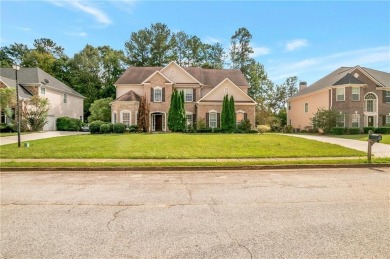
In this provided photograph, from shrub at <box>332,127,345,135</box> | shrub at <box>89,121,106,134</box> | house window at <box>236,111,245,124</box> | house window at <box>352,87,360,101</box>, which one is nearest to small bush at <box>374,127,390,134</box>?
house window at <box>352,87,360,101</box>

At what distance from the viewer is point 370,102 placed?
33.0m

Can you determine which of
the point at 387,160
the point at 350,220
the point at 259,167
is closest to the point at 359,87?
the point at 387,160

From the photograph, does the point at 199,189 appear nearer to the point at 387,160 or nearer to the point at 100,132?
the point at 387,160

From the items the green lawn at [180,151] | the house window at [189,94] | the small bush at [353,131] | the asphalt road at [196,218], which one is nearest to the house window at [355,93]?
the small bush at [353,131]

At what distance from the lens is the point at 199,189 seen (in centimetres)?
720

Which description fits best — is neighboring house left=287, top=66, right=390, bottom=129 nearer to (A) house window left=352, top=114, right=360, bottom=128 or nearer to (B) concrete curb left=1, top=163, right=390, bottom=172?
(A) house window left=352, top=114, right=360, bottom=128

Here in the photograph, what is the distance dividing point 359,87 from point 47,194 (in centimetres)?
3591

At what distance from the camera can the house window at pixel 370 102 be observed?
32.8 metres

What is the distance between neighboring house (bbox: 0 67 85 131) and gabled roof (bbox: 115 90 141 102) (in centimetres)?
1071

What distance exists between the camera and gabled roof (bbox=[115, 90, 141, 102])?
30.3 meters

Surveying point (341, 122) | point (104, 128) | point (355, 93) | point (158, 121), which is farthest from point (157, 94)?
point (355, 93)

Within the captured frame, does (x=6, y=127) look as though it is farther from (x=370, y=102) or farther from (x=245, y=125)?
(x=370, y=102)

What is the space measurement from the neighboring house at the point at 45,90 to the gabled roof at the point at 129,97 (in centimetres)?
1071

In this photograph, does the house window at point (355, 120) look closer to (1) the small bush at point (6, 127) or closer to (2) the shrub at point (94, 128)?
(2) the shrub at point (94, 128)
